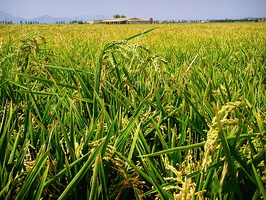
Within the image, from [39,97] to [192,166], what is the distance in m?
0.79

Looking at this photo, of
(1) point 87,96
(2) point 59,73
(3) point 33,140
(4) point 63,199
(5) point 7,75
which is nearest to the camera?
(4) point 63,199

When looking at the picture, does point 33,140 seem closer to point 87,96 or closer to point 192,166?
point 87,96

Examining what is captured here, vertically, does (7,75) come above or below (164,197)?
above

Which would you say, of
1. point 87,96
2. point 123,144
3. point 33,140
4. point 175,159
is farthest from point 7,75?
point 175,159

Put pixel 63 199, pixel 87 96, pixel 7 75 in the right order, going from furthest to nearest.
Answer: pixel 7 75
pixel 87 96
pixel 63 199

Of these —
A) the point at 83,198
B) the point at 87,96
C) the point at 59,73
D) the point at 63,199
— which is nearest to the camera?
the point at 63,199

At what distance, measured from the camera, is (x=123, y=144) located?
2.12 ft

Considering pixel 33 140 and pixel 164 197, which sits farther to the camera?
pixel 33 140

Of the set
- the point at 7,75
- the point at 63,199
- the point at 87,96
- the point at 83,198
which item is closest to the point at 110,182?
the point at 83,198

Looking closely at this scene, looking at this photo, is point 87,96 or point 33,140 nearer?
point 33,140

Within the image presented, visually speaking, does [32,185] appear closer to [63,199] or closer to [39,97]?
[63,199]

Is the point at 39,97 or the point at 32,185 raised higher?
the point at 39,97

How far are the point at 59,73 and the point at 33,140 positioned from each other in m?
0.80

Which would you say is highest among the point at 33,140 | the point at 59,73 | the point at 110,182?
the point at 59,73
